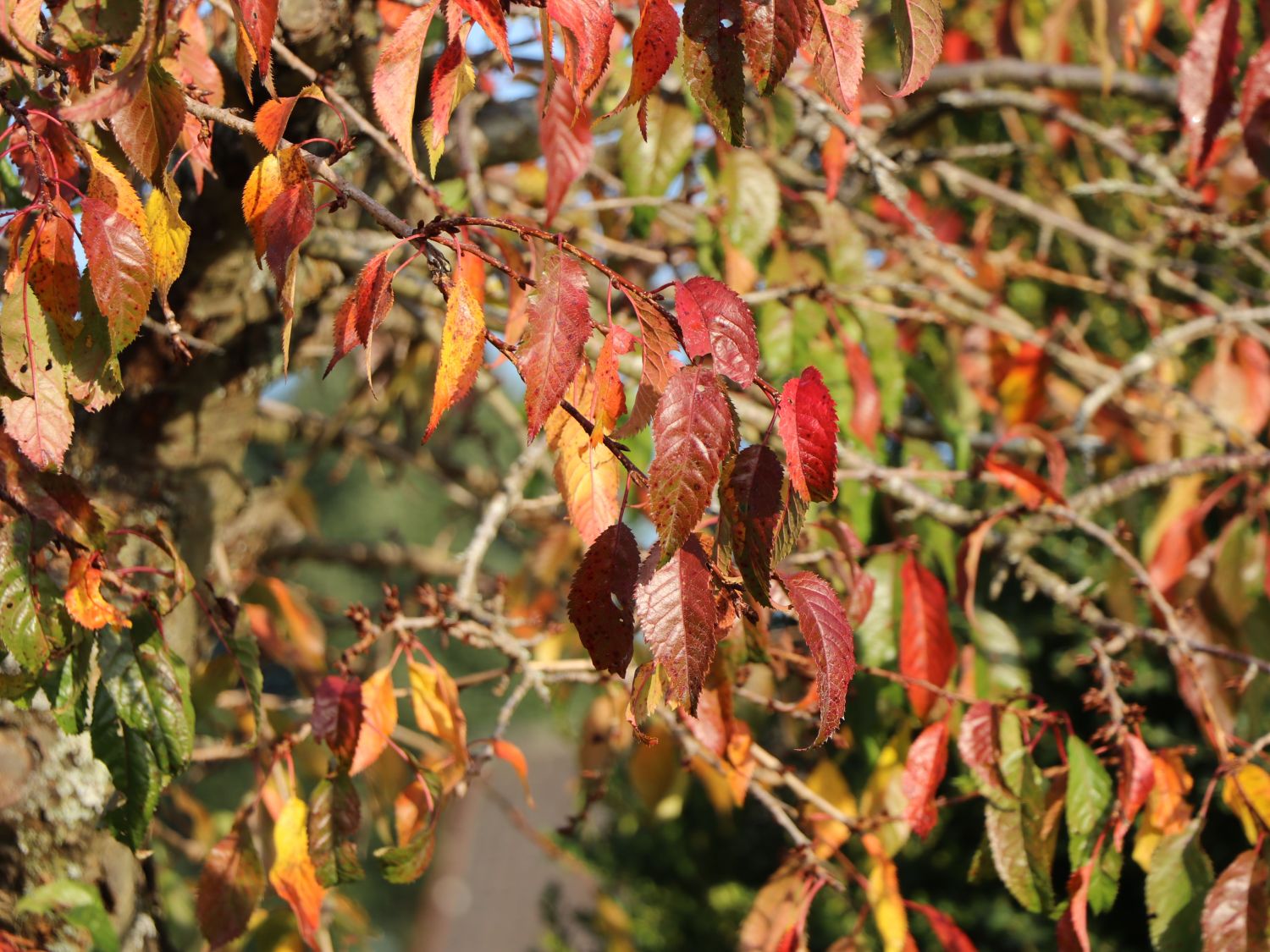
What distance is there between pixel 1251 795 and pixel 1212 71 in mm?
810

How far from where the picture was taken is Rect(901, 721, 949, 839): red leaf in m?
1.13

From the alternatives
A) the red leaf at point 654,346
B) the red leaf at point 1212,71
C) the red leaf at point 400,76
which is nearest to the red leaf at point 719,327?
the red leaf at point 654,346

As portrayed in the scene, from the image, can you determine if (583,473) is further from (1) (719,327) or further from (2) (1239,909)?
(2) (1239,909)

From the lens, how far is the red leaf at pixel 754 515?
24.3 inches

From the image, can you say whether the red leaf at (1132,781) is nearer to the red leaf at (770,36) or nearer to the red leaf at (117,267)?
the red leaf at (770,36)

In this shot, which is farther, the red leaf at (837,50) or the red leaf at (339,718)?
the red leaf at (339,718)

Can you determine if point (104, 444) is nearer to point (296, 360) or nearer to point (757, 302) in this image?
point (296, 360)

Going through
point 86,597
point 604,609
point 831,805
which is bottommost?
point 831,805

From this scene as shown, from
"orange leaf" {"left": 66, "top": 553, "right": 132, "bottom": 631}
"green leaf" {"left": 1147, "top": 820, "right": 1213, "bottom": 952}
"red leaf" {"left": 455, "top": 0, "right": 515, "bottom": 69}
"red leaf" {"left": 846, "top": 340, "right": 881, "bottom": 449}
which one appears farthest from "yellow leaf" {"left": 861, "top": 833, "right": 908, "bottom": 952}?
"red leaf" {"left": 455, "top": 0, "right": 515, "bottom": 69}

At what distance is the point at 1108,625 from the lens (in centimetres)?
134

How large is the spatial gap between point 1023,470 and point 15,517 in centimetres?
107

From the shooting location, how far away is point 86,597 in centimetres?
85

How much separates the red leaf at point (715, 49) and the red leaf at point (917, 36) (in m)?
0.11

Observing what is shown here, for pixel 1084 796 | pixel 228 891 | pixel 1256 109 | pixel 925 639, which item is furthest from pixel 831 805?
pixel 1256 109
